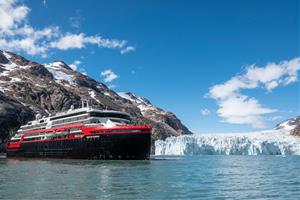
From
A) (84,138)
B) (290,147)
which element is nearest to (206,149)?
(290,147)

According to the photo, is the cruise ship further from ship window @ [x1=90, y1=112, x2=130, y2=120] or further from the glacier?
the glacier

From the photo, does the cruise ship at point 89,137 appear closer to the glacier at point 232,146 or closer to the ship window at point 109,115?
the ship window at point 109,115

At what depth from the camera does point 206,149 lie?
459 feet

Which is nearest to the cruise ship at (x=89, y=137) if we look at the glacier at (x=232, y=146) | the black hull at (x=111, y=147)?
the black hull at (x=111, y=147)

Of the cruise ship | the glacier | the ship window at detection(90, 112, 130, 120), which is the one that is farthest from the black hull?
the glacier

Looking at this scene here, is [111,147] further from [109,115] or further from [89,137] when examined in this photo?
[109,115]

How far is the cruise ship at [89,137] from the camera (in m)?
61.4

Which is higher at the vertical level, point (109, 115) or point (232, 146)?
point (109, 115)

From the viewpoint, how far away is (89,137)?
6469 centimetres

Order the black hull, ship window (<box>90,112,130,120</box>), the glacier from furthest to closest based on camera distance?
the glacier < ship window (<box>90,112,130,120</box>) < the black hull

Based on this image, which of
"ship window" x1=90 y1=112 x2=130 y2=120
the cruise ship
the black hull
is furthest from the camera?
"ship window" x1=90 y1=112 x2=130 y2=120

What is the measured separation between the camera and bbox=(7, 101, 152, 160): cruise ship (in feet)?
202

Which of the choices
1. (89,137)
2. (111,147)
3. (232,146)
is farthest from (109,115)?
(232,146)

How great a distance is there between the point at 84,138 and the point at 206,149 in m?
81.1
